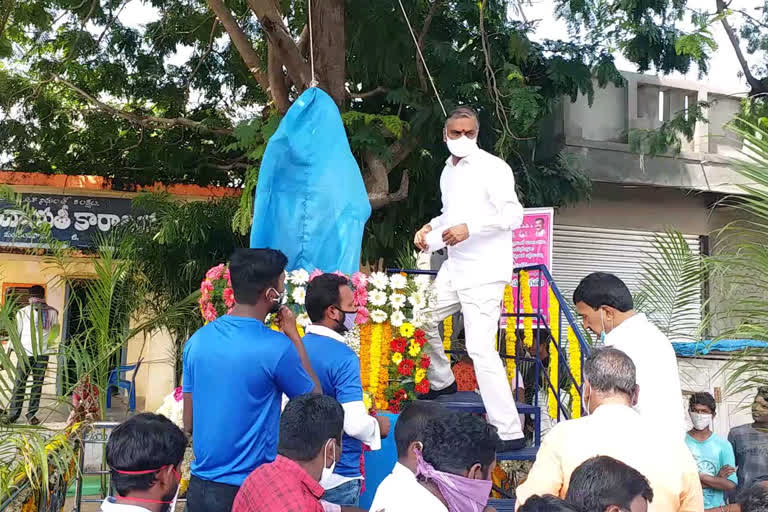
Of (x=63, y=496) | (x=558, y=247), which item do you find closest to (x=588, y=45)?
(x=558, y=247)

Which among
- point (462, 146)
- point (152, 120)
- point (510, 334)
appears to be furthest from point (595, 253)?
point (462, 146)

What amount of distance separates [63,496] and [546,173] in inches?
267

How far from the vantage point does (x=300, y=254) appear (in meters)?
5.57

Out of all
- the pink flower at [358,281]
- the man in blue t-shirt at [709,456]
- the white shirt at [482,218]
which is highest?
the white shirt at [482,218]

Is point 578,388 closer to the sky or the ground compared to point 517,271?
closer to the ground

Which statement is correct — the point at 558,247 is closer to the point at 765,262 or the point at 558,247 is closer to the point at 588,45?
the point at 588,45

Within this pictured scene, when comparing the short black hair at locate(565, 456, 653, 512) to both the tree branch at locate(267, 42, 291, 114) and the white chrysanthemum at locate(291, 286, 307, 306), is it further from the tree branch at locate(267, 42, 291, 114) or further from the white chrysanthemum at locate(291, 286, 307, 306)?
the tree branch at locate(267, 42, 291, 114)

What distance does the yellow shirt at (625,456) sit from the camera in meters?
2.84

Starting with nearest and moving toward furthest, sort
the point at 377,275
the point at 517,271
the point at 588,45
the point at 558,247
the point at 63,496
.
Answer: the point at 63,496
the point at 377,275
the point at 517,271
the point at 588,45
the point at 558,247

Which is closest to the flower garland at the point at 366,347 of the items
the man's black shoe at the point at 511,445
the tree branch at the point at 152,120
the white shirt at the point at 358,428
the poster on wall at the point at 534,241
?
the man's black shoe at the point at 511,445

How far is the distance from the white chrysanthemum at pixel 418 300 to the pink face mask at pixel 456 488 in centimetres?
292

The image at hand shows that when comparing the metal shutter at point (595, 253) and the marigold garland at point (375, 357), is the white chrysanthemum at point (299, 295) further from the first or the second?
the metal shutter at point (595, 253)

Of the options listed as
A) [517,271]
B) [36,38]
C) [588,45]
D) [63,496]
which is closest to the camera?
[63,496]

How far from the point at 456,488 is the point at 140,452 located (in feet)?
3.29
